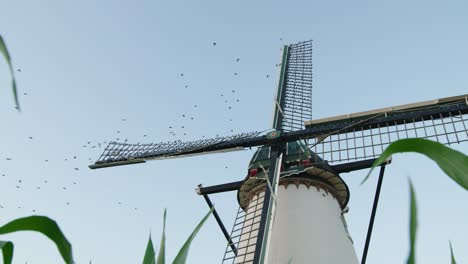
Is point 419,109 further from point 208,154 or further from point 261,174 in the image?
point 208,154

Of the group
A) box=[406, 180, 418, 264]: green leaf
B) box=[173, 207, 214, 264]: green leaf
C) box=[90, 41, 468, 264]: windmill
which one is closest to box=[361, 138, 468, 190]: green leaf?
box=[406, 180, 418, 264]: green leaf

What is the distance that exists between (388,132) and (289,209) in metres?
3.10

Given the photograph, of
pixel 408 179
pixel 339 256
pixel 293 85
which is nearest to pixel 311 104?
pixel 293 85

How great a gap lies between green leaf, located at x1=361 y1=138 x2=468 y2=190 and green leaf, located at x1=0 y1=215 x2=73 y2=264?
16.3 inches

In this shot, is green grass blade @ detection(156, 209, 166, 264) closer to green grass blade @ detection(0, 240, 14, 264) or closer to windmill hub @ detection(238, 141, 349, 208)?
green grass blade @ detection(0, 240, 14, 264)

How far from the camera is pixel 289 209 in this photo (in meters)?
9.94

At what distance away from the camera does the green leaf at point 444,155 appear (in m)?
→ 0.42

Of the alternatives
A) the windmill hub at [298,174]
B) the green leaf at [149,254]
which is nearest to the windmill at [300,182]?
the windmill hub at [298,174]

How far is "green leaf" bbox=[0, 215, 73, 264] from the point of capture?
1.69 ft

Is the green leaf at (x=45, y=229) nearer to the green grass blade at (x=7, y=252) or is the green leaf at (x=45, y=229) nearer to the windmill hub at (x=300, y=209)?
the green grass blade at (x=7, y=252)

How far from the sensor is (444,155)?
1.41 feet

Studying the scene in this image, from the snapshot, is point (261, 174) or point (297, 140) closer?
point (261, 174)

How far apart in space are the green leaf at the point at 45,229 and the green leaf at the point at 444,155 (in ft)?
1.35

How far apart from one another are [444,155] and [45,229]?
0.46 metres
